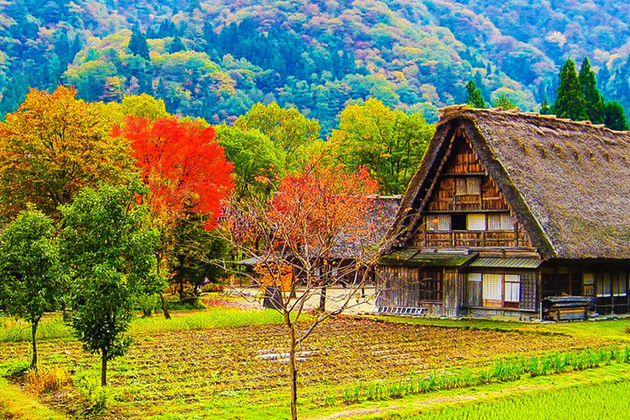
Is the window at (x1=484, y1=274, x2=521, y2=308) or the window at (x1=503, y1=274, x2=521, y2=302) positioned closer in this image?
the window at (x1=503, y1=274, x2=521, y2=302)

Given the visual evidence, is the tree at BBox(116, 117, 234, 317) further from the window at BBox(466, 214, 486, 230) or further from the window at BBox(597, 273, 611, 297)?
the window at BBox(597, 273, 611, 297)

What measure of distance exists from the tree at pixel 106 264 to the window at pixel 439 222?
21303 mm

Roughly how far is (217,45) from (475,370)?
165 metres

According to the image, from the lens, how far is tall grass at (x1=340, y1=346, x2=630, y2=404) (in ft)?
55.9

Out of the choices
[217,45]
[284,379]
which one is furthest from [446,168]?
[217,45]

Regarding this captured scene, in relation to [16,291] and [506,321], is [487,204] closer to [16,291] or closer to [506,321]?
[506,321]

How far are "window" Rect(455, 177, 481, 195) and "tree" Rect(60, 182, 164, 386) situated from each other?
818 inches

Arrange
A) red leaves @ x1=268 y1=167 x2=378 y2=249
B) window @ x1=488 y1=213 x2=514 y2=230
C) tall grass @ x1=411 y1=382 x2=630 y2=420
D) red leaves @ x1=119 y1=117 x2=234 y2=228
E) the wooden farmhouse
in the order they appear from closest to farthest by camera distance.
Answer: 1. tall grass @ x1=411 y1=382 x2=630 y2=420
2. red leaves @ x1=268 y1=167 x2=378 y2=249
3. the wooden farmhouse
4. window @ x1=488 y1=213 x2=514 y2=230
5. red leaves @ x1=119 y1=117 x2=234 y2=228

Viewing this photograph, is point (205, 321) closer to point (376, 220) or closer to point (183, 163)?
point (183, 163)

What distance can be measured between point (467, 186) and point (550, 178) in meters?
3.82

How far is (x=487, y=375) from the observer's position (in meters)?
19.0

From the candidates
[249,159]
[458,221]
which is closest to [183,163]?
[458,221]

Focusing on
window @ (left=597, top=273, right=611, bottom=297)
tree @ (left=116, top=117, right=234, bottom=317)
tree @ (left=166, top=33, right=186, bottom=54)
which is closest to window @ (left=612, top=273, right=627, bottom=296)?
window @ (left=597, top=273, right=611, bottom=297)

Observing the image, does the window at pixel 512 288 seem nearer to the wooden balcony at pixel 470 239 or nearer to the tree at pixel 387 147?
the wooden balcony at pixel 470 239
